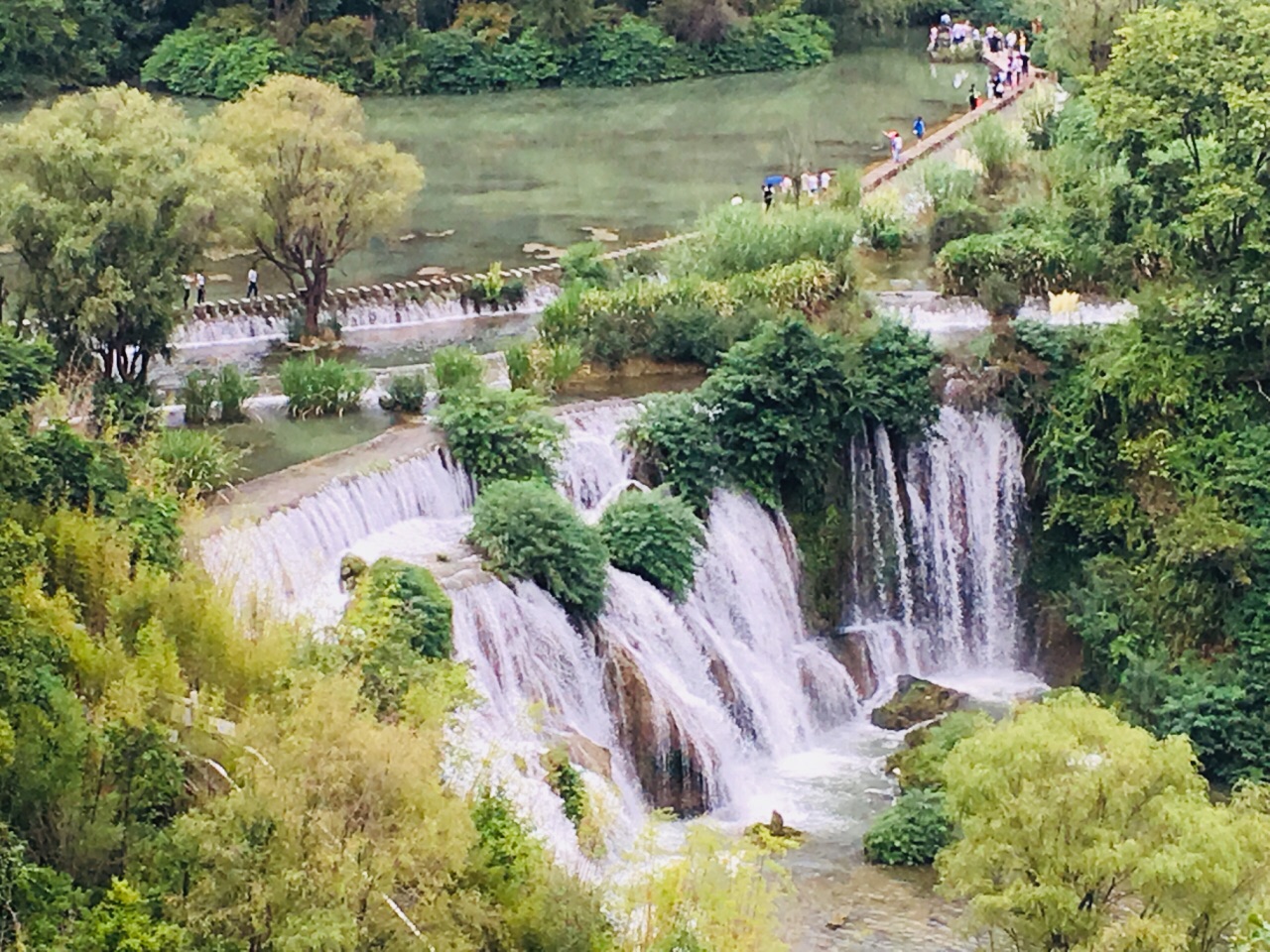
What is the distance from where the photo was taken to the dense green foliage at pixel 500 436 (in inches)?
874

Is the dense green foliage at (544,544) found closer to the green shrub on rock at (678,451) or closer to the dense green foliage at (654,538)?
the dense green foliage at (654,538)

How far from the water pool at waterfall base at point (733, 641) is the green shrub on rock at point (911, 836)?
24cm

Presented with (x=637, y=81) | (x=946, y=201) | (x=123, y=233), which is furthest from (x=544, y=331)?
(x=637, y=81)

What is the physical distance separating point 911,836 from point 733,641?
4195mm

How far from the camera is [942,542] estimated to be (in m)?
24.6

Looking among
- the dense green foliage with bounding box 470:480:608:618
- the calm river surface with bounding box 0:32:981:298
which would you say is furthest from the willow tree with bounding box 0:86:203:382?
the calm river surface with bounding box 0:32:981:298

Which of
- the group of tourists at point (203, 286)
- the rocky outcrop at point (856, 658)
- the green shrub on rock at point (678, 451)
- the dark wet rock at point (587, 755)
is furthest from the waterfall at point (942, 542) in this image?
the group of tourists at point (203, 286)

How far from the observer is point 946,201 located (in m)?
31.9

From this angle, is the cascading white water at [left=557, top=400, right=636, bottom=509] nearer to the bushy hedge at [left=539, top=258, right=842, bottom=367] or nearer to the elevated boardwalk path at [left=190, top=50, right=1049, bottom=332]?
the bushy hedge at [left=539, top=258, right=842, bottom=367]

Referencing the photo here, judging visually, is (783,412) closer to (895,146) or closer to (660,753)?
→ (660,753)

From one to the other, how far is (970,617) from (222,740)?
1340cm

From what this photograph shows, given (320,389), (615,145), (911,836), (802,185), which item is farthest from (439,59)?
(911,836)

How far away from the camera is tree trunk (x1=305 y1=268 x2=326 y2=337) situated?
98.3 feet

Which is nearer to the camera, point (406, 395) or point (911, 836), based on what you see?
point (911, 836)
